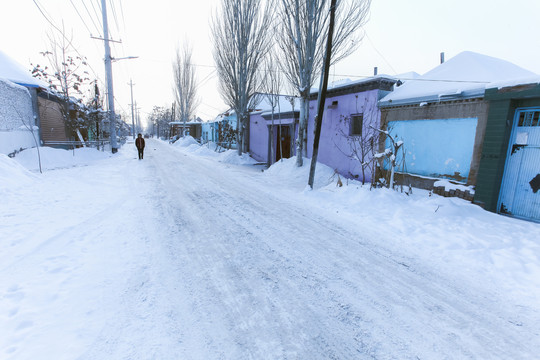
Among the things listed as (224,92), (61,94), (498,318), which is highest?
(224,92)

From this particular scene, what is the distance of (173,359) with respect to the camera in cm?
192

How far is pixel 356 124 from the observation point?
10.9 metres

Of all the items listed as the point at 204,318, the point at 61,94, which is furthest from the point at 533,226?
the point at 61,94

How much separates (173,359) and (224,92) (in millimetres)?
19115

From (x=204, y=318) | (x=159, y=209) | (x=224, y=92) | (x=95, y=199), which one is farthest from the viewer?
(x=224, y=92)

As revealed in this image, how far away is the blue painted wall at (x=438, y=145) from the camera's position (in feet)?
22.7

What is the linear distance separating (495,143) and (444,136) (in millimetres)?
1503

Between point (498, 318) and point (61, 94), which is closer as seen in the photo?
point (498, 318)

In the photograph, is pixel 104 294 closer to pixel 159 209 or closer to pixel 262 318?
pixel 262 318

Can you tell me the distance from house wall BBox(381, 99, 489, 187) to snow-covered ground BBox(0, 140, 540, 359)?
1798mm

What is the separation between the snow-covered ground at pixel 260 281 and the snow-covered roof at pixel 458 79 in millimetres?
3371

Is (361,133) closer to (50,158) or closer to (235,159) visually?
(235,159)

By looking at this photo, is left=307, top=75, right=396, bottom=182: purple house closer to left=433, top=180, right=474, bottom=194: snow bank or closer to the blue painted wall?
the blue painted wall

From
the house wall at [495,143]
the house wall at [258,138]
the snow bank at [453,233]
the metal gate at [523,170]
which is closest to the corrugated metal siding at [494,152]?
the house wall at [495,143]
